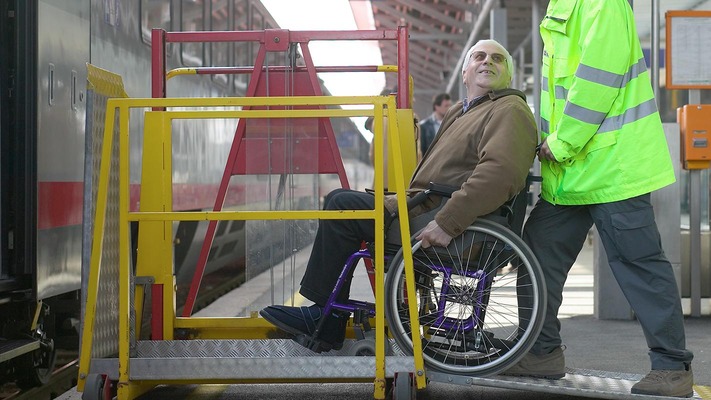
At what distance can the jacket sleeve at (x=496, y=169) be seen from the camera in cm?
422

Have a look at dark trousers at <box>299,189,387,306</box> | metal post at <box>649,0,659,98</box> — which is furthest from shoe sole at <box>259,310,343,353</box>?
metal post at <box>649,0,659,98</box>

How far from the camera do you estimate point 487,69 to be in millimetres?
4695

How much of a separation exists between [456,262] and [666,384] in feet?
3.07

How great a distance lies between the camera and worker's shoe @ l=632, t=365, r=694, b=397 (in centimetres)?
436

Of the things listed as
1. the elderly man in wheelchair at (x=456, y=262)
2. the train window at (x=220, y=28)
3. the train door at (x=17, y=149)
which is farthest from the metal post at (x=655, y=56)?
the train door at (x=17, y=149)

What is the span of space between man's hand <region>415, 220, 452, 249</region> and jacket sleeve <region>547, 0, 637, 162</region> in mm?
598

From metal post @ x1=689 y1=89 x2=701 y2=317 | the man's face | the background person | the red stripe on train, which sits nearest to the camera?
the man's face

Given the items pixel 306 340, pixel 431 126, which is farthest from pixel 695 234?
pixel 306 340

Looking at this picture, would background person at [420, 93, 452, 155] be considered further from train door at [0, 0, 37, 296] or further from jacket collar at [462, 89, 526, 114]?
train door at [0, 0, 37, 296]

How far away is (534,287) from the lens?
14.0 feet

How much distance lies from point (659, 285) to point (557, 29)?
1.09 metres

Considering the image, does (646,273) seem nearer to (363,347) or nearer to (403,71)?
(363,347)

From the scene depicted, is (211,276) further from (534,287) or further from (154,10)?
(534,287)

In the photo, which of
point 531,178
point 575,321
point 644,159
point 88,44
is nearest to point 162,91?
point 88,44
